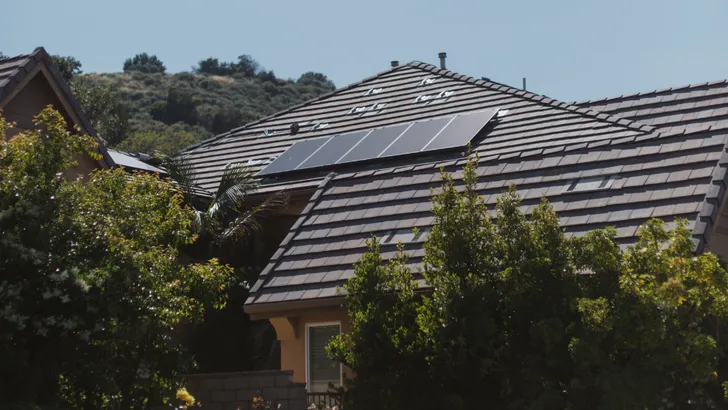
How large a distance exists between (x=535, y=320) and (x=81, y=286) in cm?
512

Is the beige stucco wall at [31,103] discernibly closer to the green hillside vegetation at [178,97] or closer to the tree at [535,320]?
the tree at [535,320]

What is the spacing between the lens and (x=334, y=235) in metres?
17.7

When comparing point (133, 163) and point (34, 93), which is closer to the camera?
point (34, 93)

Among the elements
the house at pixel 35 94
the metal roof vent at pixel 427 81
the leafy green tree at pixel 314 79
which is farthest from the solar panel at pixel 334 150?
the leafy green tree at pixel 314 79

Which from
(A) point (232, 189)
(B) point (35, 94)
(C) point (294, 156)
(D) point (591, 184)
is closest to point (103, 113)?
(C) point (294, 156)

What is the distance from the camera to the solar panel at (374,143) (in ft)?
77.4

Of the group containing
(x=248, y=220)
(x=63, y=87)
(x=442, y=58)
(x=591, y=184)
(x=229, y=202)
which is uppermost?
(x=442, y=58)

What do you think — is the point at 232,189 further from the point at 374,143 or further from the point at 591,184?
the point at 591,184

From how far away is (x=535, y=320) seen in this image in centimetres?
1220

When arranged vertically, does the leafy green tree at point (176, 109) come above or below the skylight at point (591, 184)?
above

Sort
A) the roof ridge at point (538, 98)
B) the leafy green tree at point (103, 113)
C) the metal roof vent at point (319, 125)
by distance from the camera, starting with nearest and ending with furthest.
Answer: the roof ridge at point (538, 98)
the metal roof vent at point (319, 125)
the leafy green tree at point (103, 113)

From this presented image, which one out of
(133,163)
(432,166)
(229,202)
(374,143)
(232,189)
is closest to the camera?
(432,166)

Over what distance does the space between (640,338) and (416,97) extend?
16393mm

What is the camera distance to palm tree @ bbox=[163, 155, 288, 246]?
23.2 meters
